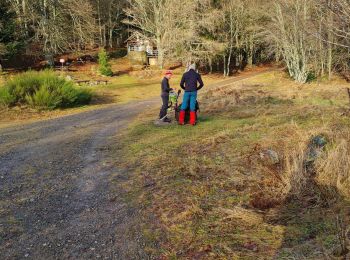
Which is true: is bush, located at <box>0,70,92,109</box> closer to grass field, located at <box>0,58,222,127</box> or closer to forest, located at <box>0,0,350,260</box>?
forest, located at <box>0,0,350,260</box>

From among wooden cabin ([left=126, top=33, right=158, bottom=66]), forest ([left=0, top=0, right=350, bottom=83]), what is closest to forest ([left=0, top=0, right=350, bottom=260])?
forest ([left=0, top=0, right=350, bottom=83])

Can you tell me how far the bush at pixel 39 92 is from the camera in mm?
17203

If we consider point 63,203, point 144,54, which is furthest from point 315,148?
point 144,54

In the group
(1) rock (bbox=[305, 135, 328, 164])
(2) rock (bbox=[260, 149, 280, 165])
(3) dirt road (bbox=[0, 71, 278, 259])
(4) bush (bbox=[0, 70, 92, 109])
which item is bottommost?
(3) dirt road (bbox=[0, 71, 278, 259])

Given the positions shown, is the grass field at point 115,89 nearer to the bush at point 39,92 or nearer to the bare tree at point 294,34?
the bush at point 39,92

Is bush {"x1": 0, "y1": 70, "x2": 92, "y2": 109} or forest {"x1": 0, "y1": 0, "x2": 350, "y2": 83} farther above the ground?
forest {"x1": 0, "y1": 0, "x2": 350, "y2": 83}

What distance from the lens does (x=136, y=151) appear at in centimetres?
853

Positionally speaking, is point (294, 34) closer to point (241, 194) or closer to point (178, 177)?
point (178, 177)

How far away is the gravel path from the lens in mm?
4332

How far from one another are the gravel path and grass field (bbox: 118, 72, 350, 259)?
1.24 feet

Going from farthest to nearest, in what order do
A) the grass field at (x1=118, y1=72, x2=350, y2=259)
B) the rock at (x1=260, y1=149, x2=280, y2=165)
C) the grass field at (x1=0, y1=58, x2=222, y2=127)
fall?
1. the grass field at (x1=0, y1=58, x2=222, y2=127)
2. the rock at (x1=260, y1=149, x2=280, y2=165)
3. the grass field at (x1=118, y1=72, x2=350, y2=259)

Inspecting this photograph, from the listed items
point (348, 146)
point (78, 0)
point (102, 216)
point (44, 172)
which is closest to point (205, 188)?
point (102, 216)

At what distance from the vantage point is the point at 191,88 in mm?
11234

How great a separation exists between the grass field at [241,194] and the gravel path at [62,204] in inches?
14.9
